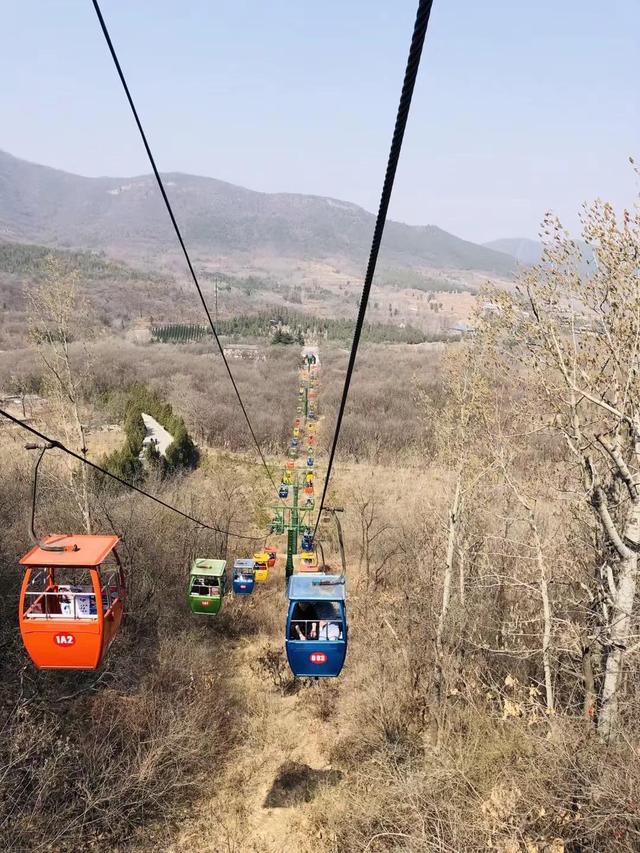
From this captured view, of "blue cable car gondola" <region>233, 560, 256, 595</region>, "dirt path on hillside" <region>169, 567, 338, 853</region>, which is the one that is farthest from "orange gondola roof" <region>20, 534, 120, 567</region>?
"blue cable car gondola" <region>233, 560, 256, 595</region>

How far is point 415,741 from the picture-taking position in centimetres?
1722

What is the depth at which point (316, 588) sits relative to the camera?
1002 centimetres

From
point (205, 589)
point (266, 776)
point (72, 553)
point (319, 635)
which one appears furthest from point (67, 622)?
point (205, 589)

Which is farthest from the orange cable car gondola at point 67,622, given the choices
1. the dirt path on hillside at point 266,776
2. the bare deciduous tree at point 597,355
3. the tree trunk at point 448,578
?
the tree trunk at point 448,578

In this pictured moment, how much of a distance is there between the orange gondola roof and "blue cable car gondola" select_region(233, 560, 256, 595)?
14876 millimetres

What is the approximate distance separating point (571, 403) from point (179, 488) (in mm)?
26050

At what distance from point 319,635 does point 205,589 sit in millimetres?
10647

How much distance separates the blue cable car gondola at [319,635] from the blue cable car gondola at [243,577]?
12.7 meters

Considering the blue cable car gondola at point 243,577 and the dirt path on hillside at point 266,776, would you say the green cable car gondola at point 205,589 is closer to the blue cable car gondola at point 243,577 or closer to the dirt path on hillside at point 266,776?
the blue cable car gondola at point 243,577

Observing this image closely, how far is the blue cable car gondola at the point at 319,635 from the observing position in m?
9.75

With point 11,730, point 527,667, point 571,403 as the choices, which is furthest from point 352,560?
point 571,403

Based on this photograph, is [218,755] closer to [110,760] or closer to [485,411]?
[110,760]

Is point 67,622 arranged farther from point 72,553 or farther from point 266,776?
point 266,776

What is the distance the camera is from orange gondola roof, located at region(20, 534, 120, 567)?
25.6 feet
